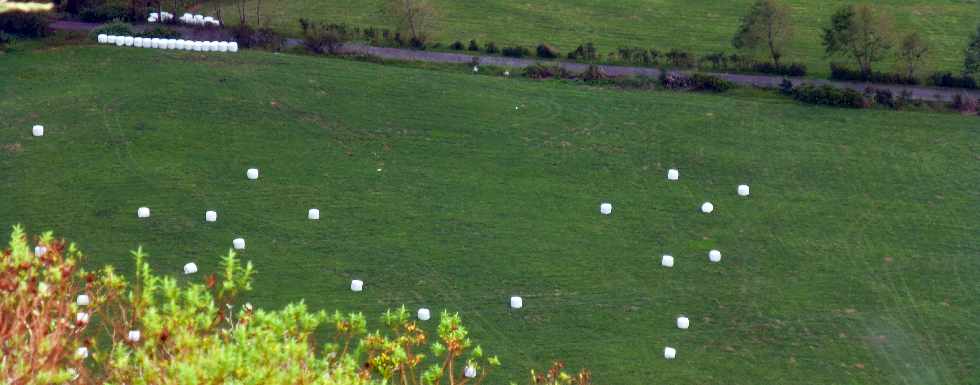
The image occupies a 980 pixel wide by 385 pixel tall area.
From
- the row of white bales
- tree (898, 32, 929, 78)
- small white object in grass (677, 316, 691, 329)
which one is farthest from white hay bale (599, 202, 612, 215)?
the row of white bales

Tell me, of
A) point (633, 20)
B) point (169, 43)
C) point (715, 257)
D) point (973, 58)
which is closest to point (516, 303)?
point (715, 257)

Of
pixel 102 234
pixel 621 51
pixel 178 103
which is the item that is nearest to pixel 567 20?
pixel 621 51

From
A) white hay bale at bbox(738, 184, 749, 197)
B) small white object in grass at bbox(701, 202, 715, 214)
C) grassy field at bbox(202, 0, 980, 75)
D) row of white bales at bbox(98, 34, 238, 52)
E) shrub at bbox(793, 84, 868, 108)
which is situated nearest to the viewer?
small white object in grass at bbox(701, 202, 715, 214)

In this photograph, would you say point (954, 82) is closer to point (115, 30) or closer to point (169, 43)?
point (169, 43)

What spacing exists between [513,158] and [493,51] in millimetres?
10085

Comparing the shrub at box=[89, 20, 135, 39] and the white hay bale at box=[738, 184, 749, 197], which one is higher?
the shrub at box=[89, 20, 135, 39]

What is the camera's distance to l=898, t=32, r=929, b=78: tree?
42.5m

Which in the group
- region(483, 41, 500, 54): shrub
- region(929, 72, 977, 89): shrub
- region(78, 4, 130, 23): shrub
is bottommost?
region(929, 72, 977, 89): shrub

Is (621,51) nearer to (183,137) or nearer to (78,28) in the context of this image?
(183,137)

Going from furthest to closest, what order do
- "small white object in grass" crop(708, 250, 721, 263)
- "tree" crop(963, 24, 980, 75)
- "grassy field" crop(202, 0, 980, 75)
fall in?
"grassy field" crop(202, 0, 980, 75), "tree" crop(963, 24, 980, 75), "small white object in grass" crop(708, 250, 721, 263)

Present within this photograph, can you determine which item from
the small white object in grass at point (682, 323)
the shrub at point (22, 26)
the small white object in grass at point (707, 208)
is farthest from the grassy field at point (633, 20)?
the small white object in grass at point (682, 323)

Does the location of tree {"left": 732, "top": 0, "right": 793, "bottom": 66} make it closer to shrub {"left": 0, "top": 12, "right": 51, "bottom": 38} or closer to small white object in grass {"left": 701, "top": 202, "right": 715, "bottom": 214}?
small white object in grass {"left": 701, "top": 202, "right": 715, "bottom": 214}

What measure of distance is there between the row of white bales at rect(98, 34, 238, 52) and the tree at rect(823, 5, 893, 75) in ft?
71.3

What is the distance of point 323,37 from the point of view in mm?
42719
